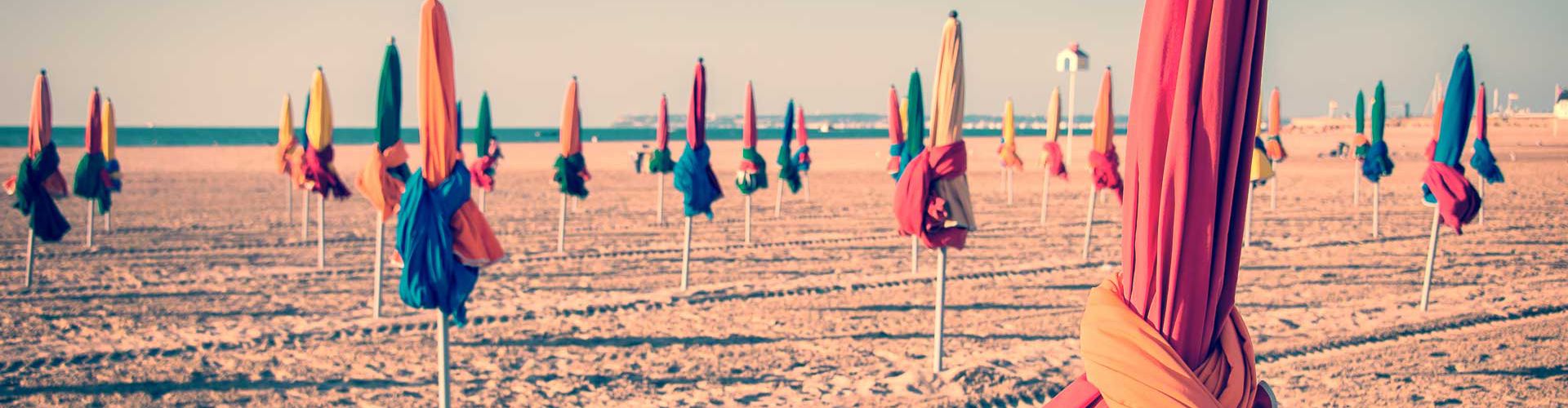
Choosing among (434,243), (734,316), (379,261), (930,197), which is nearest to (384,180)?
(379,261)

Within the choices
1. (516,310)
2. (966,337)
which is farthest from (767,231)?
(966,337)

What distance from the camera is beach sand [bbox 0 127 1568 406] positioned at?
700 cm

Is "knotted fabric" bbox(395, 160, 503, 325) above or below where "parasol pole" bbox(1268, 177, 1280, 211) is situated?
below

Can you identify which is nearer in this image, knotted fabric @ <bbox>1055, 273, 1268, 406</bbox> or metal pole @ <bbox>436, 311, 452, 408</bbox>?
knotted fabric @ <bbox>1055, 273, 1268, 406</bbox>

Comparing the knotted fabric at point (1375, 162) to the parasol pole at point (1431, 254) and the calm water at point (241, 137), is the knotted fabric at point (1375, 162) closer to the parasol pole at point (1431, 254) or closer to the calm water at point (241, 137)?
the parasol pole at point (1431, 254)

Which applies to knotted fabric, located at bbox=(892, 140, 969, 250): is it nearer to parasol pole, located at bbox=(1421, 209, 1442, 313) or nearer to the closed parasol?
parasol pole, located at bbox=(1421, 209, 1442, 313)

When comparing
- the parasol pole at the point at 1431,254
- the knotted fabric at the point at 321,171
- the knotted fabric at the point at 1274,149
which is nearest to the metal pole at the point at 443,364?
the knotted fabric at the point at 321,171

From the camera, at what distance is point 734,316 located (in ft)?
31.1

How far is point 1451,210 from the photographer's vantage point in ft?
26.9

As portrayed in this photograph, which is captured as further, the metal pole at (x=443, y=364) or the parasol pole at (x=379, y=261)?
the parasol pole at (x=379, y=261)

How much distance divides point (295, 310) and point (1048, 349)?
7.02m

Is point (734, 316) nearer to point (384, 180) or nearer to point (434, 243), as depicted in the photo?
point (384, 180)

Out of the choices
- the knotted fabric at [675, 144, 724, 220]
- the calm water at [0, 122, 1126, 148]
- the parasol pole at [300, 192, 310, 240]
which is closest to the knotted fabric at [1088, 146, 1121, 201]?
the knotted fabric at [675, 144, 724, 220]

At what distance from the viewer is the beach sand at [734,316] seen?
23.0 feet
